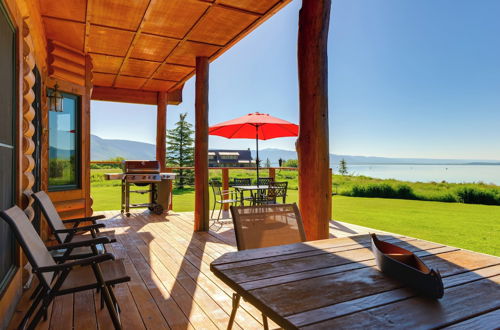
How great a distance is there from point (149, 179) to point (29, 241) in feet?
13.9

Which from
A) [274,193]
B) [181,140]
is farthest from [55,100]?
[181,140]

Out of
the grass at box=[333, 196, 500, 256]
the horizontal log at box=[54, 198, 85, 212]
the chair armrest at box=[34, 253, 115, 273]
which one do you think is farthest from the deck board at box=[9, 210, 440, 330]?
the grass at box=[333, 196, 500, 256]

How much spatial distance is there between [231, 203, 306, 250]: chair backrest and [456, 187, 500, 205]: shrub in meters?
10.3

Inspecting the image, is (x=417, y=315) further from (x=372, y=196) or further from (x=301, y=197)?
(x=372, y=196)

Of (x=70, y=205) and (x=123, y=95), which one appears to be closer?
(x=70, y=205)

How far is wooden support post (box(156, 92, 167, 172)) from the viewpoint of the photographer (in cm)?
711

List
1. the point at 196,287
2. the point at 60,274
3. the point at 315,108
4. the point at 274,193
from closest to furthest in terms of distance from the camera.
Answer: the point at 60,274 < the point at 315,108 < the point at 196,287 < the point at 274,193

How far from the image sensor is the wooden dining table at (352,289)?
827 millimetres

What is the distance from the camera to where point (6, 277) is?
82.5 inches

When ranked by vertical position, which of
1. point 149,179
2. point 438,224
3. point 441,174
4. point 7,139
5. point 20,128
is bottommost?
point 441,174

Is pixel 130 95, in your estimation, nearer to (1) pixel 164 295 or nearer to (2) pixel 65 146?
(2) pixel 65 146

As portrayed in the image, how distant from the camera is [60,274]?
1.72 m

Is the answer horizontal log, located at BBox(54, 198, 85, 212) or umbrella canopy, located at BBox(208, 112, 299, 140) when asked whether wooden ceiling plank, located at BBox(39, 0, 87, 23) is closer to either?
horizontal log, located at BBox(54, 198, 85, 212)

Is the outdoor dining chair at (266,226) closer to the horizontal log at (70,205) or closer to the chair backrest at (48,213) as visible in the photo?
the chair backrest at (48,213)
